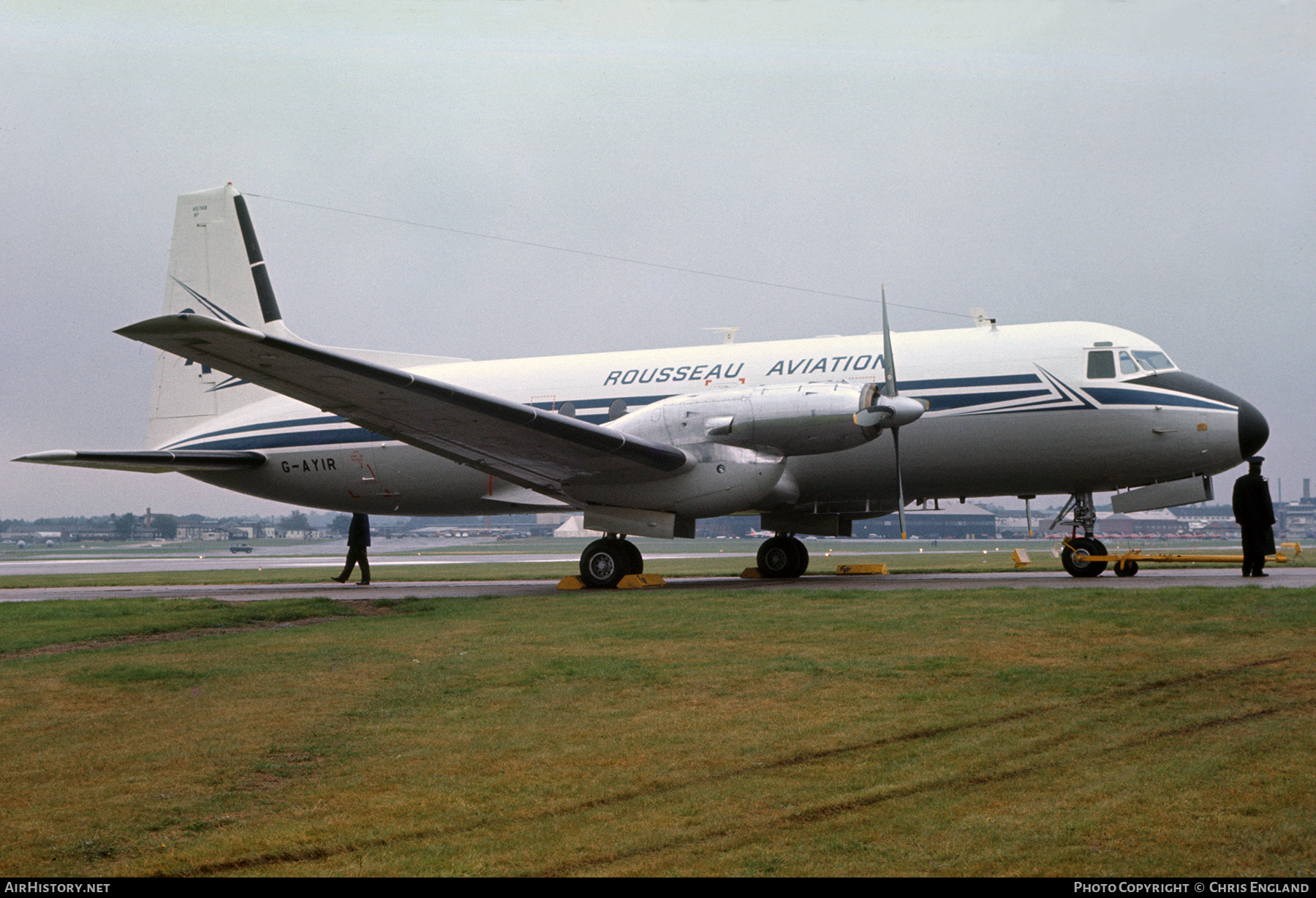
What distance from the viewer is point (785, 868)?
3.68 meters

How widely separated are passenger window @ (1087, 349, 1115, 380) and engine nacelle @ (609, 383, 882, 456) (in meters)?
3.79

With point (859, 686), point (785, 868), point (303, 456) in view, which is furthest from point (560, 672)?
point (303, 456)

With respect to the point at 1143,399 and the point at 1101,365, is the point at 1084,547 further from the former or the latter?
the point at 1101,365

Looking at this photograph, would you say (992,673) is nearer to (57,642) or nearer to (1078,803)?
(1078,803)

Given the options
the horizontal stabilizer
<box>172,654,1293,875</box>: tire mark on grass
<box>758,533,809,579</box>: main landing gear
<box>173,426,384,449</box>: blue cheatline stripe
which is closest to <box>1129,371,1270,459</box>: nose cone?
<box>758,533,809,579</box>: main landing gear

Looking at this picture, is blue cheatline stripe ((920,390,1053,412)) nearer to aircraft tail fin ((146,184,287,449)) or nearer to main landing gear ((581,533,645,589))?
main landing gear ((581,533,645,589))

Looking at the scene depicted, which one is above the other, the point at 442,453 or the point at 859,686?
the point at 442,453

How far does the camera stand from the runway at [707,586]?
47.5 ft

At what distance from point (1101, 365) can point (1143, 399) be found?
82cm

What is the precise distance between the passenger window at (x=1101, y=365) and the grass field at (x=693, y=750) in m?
7.15

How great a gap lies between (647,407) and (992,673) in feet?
35.2

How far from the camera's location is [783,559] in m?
20.1

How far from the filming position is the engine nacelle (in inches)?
615

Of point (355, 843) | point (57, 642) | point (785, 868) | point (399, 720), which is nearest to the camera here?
Answer: point (785, 868)
